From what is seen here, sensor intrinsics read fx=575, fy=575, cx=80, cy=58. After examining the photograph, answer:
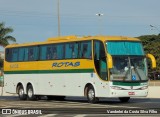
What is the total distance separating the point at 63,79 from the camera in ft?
99.9

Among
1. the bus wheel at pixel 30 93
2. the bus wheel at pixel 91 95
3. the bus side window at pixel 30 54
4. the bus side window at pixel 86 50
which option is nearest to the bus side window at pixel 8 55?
the bus side window at pixel 30 54

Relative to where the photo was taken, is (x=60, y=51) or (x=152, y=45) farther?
(x=152, y=45)

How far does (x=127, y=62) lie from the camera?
27.1m

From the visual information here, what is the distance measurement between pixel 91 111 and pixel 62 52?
43.5ft

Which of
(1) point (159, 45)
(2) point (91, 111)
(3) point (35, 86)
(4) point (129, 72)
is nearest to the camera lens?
(2) point (91, 111)

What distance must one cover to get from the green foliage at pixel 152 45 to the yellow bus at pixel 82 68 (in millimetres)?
66988

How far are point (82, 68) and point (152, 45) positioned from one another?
81.7 metres

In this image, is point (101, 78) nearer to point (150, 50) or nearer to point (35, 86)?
point (35, 86)

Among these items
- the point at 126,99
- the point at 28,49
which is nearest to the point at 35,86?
the point at 28,49

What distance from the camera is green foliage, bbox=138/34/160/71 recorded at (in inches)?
4081

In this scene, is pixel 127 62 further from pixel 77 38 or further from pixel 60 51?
pixel 60 51

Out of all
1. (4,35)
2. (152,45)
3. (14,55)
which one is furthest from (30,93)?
(152,45)

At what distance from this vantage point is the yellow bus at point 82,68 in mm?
27016

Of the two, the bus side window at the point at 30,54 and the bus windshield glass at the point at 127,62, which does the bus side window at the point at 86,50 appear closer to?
the bus windshield glass at the point at 127,62
